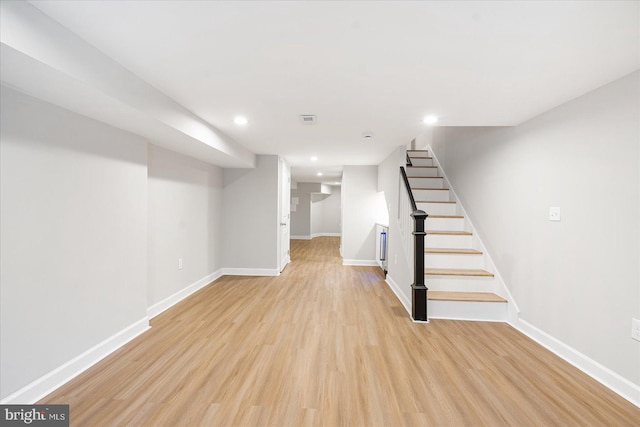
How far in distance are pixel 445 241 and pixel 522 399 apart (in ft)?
7.09

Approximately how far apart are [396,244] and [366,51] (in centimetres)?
297

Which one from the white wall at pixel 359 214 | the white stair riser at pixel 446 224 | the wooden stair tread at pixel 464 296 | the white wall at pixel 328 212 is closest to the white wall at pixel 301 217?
the white wall at pixel 328 212

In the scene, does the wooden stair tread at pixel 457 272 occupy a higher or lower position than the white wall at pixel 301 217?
lower

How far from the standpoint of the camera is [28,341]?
1.66 metres

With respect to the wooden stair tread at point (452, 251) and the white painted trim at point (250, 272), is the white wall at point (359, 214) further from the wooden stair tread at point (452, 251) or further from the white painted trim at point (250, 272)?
the wooden stair tread at point (452, 251)

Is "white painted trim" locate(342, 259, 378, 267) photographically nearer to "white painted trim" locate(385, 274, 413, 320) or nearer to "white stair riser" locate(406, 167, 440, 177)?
"white painted trim" locate(385, 274, 413, 320)

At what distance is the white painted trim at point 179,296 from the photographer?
10.00 ft

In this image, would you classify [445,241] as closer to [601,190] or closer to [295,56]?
[601,190]

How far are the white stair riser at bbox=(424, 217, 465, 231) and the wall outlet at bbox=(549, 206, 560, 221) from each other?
148 cm

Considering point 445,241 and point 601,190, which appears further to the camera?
point 445,241

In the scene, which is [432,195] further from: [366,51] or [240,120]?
[366,51]

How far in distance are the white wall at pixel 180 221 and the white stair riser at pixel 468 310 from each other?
313 cm

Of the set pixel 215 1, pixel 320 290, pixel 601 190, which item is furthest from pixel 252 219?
pixel 601 190

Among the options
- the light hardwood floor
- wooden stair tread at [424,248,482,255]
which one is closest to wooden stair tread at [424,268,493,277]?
wooden stair tread at [424,248,482,255]
